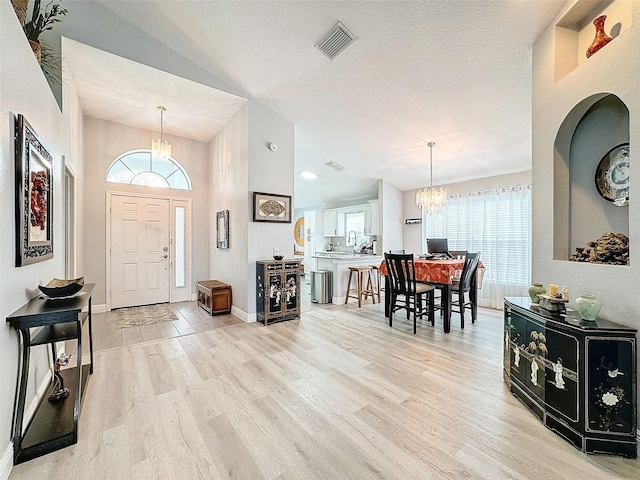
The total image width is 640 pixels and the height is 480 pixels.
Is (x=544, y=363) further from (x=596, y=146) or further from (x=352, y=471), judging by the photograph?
(x=596, y=146)

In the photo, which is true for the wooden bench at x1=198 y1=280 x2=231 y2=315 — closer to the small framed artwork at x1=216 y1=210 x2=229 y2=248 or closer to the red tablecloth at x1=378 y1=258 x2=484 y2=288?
the small framed artwork at x1=216 y1=210 x2=229 y2=248

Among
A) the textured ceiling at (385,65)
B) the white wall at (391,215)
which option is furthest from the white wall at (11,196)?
the white wall at (391,215)

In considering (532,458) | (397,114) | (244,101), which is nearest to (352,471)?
(532,458)

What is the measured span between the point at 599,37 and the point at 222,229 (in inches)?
192

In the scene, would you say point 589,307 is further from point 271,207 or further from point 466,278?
point 271,207

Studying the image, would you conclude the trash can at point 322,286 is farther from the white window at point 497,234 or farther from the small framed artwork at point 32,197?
the small framed artwork at point 32,197

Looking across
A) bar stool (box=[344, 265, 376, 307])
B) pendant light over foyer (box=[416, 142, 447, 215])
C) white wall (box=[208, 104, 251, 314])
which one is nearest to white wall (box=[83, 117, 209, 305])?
white wall (box=[208, 104, 251, 314])

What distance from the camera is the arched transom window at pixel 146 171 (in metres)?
4.80

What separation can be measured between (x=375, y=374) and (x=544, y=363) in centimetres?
127

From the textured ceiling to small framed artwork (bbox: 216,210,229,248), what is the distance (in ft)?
5.66

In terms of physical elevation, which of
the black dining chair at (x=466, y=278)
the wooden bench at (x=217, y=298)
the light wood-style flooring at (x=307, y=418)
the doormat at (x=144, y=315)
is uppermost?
the black dining chair at (x=466, y=278)

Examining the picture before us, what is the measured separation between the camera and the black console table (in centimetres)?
151

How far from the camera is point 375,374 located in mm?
2502

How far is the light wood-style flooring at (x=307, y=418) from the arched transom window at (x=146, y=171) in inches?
Answer: 120
